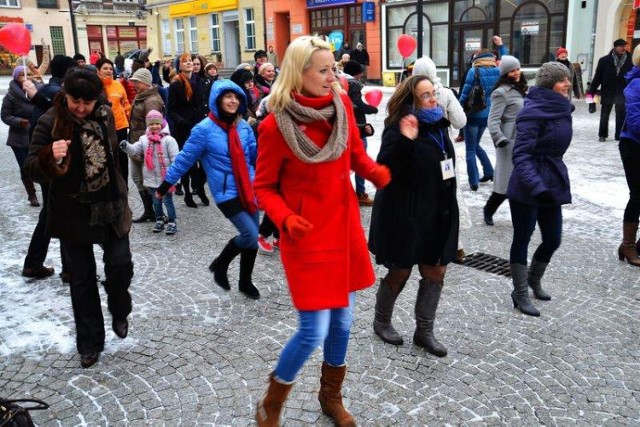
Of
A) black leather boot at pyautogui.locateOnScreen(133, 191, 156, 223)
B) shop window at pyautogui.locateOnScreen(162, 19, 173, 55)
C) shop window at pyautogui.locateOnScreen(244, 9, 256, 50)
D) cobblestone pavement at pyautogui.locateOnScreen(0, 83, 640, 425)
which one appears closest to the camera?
cobblestone pavement at pyautogui.locateOnScreen(0, 83, 640, 425)

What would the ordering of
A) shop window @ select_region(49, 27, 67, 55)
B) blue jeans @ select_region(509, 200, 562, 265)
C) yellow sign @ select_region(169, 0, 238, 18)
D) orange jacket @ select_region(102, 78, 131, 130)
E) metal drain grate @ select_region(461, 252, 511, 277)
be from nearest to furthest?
blue jeans @ select_region(509, 200, 562, 265) < metal drain grate @ select_region(461, 252, 511, 277) < orange jacket @ select_region(102, 78, 131, 130) < yellow sign @ select_region(169, 0, 238, 18) < shop window @ select_region(49, 27, 67, 55)

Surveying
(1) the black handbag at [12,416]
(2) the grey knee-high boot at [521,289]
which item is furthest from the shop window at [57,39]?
(1) the black handbag at [12,416]

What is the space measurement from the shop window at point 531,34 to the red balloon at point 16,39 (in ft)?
58.7

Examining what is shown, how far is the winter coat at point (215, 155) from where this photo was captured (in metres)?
4.81

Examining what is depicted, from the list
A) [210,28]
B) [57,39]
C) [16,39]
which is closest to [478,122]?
[16,39]

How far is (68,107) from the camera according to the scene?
360cm

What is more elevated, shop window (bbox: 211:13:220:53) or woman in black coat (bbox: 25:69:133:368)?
shop window (bbox: 211:13:220:53)

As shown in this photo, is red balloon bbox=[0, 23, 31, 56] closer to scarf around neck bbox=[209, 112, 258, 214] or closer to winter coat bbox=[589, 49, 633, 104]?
scarf around neck bbox=[209, 112, 258, 214]

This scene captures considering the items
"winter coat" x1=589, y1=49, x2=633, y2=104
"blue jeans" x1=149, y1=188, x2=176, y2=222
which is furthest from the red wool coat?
"winter coat" x1=589, y1=49, x2=633, y2=104

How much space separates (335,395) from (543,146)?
2411mm

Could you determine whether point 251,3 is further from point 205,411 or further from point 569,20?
point 205,411

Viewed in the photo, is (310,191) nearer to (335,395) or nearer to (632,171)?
(335,395)

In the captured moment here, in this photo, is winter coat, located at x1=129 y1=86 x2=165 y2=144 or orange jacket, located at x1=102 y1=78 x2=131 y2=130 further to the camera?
orange jacket, located at x1=102 y1=78 x2=131 y2=130

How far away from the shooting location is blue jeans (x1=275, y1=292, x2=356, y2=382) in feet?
9.43
